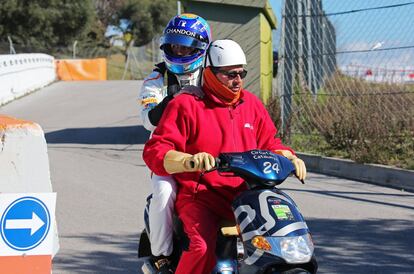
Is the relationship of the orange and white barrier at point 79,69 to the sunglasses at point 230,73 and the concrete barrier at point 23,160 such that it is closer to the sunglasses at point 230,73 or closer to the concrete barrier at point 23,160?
the concrete barrier at point 23,160

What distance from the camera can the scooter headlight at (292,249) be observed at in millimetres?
3561

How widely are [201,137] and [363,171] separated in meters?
6.07

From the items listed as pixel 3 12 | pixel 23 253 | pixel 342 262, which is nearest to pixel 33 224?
pixel 23 253

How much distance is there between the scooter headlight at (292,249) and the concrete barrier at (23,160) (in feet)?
5.02

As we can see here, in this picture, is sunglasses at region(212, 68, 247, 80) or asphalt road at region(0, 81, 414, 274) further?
asphalt road at region(0, 81, 414, 274)

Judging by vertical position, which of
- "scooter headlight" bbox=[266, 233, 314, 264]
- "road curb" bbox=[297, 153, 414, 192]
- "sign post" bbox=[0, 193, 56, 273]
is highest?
"scooter headlight" bbox=[266, 233, 314, 264]

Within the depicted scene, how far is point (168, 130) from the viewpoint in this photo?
13.9 ft

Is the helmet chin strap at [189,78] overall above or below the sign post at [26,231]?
above

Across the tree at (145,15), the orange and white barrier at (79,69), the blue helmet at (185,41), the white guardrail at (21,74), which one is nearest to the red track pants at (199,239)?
the blue helmet at (185,41)

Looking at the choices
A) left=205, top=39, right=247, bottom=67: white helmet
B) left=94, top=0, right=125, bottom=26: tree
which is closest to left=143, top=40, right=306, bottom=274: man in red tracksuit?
left=205, top=39, right=247, bottom=67: white helmet

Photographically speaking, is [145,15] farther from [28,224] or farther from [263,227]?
[263,227]

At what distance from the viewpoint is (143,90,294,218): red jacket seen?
4.21m

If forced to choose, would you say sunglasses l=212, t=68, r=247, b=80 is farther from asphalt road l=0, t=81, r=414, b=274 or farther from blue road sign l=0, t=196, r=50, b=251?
asphalt road l=0, t=81, r=414, b=274

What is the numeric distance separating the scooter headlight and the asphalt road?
7.74 feet
